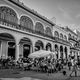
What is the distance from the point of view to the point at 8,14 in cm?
1500

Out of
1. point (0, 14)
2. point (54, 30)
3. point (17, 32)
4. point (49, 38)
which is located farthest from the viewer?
point (54, 30)

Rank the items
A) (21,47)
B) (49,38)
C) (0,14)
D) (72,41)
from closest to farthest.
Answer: (0,14), (21,47), (49,38), (72,41)

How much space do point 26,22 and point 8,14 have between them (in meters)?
3.82

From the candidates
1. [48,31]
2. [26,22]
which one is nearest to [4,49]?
[26,22]

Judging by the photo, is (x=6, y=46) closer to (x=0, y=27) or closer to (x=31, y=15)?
(x=0, y=27)

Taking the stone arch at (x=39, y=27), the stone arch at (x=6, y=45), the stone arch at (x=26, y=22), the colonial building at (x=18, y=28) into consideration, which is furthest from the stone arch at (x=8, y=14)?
the stone arch at (x=39, y=27)

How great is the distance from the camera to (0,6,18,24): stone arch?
46.5 ft

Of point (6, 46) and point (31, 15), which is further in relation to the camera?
point (31, 15)

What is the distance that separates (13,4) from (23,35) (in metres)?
5.12

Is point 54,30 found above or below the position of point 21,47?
above

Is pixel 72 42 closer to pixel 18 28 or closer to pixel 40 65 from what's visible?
pixel 18 28

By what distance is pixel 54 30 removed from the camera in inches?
1024

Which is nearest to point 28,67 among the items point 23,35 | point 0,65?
point 0,65

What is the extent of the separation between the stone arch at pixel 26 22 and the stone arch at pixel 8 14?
1.36 m
